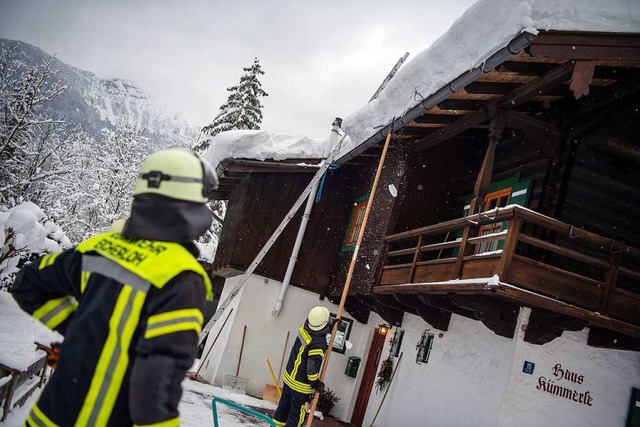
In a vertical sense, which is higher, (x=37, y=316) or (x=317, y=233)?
(x=317, y=233)

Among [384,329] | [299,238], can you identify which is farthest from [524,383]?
[299,238]

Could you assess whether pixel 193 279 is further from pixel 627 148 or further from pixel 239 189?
pixel 239 189

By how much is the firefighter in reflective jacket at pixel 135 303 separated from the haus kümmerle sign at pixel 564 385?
7.08 metres

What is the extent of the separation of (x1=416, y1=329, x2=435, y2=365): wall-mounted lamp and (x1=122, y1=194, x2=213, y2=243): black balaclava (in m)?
8.72

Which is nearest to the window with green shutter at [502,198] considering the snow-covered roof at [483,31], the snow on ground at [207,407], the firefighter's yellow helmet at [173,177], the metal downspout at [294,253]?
the snow-covered roof at [483,31]

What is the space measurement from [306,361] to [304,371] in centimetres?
16

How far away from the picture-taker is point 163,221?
1799 mm

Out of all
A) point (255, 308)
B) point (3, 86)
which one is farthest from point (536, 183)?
point (3, 86)

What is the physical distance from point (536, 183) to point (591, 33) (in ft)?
9.15

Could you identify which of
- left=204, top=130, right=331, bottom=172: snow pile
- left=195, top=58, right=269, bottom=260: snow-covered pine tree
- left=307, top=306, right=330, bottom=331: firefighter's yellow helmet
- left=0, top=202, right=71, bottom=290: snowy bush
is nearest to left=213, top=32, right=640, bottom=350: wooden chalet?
left=204, top=130, right=331, bottom=172: snow pile

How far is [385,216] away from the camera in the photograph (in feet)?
35.3

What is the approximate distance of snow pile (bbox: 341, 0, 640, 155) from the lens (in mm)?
5645

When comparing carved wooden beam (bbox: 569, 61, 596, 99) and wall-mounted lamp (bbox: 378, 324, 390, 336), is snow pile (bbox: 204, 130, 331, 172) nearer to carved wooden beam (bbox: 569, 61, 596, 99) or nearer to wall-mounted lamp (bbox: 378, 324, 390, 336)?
wall-mounted lamp (bbox: 378, 324, 390, 336)

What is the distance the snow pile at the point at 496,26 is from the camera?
5645 millimetres
